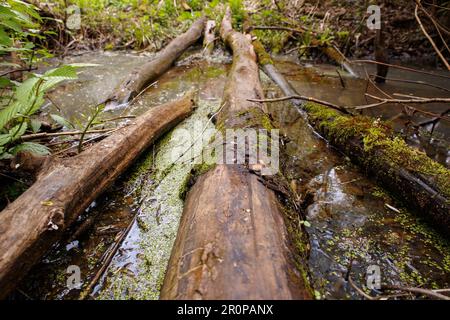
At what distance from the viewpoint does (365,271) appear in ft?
5.09

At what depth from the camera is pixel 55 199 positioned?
1.49 metres

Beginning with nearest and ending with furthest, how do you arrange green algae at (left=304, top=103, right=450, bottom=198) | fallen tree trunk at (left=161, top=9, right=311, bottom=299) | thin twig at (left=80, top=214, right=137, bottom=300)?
fallen tree trunk at (left=161, top=9, right=311, bottom=299) → thin twig at (left=80, top=214, right=137, bottom=300) → green algae at (left=304, top=103, right=450, bottom=198)

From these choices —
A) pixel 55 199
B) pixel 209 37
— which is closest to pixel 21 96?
pixel 55 199

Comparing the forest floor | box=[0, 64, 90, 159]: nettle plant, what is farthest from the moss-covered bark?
the forest floor

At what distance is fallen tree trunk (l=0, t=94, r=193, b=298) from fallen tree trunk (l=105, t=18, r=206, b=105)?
1382mm

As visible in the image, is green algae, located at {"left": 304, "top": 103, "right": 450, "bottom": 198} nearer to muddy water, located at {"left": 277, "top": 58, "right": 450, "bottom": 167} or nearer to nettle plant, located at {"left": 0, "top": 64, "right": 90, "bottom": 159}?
muddy water, located at {"left": 277, "top": 58, "right": 450, "bottom": 167}

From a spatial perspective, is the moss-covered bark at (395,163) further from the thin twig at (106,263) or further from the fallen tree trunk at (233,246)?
the thin twig at (106,263)

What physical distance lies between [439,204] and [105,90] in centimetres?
388

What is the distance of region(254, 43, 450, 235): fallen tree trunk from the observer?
1.78 meters

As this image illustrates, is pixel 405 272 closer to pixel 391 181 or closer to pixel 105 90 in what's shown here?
pixel 391 181

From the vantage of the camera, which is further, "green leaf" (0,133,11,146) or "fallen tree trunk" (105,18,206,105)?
"fallen tree trunk" (105,18,206,105)

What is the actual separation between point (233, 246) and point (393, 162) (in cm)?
152

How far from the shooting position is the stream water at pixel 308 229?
4.86 ft
